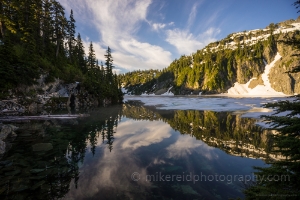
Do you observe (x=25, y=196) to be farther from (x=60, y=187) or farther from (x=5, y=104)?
(x=5, y=104)

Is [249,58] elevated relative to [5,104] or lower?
elevated

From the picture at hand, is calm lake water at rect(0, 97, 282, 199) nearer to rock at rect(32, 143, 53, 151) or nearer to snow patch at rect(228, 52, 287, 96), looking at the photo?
rock at rect(32, 143, 53, 151)

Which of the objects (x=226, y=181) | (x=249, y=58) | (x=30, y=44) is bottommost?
(x=226, y=181)

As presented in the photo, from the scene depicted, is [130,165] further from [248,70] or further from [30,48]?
[248,70]

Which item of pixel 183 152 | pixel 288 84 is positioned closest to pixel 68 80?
pixel 183 152

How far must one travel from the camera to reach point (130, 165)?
817cm

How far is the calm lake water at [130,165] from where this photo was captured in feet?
19.2

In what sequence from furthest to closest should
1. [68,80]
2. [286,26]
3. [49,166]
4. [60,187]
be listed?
[286,26], [68,80], [49,166], [60,187]

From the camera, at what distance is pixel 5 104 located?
2144cm

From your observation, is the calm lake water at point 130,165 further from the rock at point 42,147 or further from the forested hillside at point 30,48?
the forested hillside at point 30,48

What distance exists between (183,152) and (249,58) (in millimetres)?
148945

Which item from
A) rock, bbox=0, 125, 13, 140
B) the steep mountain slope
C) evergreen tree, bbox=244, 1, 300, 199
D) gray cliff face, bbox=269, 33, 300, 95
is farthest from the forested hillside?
gray cliff face, bbox=269, 33, 300, 95

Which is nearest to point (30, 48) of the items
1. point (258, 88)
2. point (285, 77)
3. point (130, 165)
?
point (130, 165)

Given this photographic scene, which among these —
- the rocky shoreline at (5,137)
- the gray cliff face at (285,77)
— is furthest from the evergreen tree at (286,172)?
the gray cliff face at (285,77)
